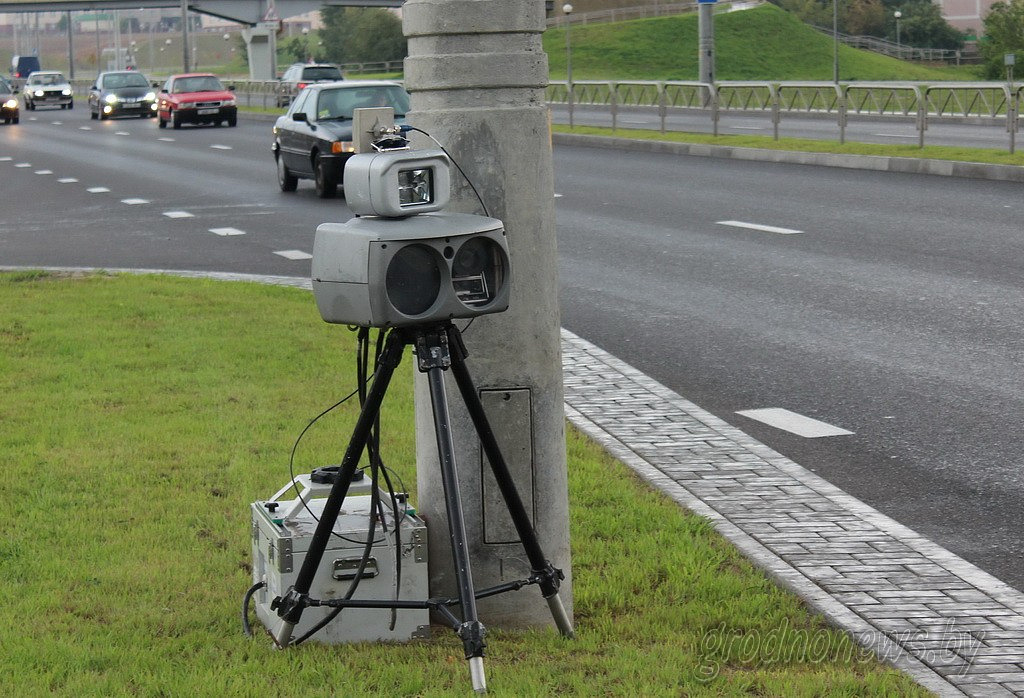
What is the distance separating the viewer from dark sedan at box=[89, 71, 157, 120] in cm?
5450

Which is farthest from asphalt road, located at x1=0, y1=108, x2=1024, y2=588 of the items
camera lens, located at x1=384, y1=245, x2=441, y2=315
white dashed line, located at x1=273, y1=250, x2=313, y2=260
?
camera lens, located at x1=384, y1=245, x2=441, y2=315

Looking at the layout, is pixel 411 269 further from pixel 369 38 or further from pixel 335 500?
pixel 369 38

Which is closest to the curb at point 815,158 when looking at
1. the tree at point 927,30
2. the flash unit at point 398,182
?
the flash unit at point 398,182

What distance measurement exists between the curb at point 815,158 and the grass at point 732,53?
2197 inches

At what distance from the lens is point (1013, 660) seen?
430 cm

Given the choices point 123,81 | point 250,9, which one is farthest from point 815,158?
point 250,9

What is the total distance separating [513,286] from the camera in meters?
4.62

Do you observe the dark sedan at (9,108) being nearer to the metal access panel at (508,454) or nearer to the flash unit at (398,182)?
the metal access panel at (508,454)

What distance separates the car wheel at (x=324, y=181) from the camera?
22.0 meters

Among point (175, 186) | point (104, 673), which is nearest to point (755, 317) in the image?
point (104, 673)

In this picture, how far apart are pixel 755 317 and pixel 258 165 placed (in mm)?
19799

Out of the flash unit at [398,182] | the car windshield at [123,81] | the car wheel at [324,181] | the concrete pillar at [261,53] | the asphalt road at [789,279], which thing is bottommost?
the asphalt road at [789,279]

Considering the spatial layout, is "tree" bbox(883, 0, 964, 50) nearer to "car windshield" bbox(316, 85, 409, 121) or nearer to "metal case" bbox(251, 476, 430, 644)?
"car windshield" bbox(316, 85, 409, 121)

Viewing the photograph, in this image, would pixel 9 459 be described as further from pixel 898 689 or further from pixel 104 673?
pixel 898 689
